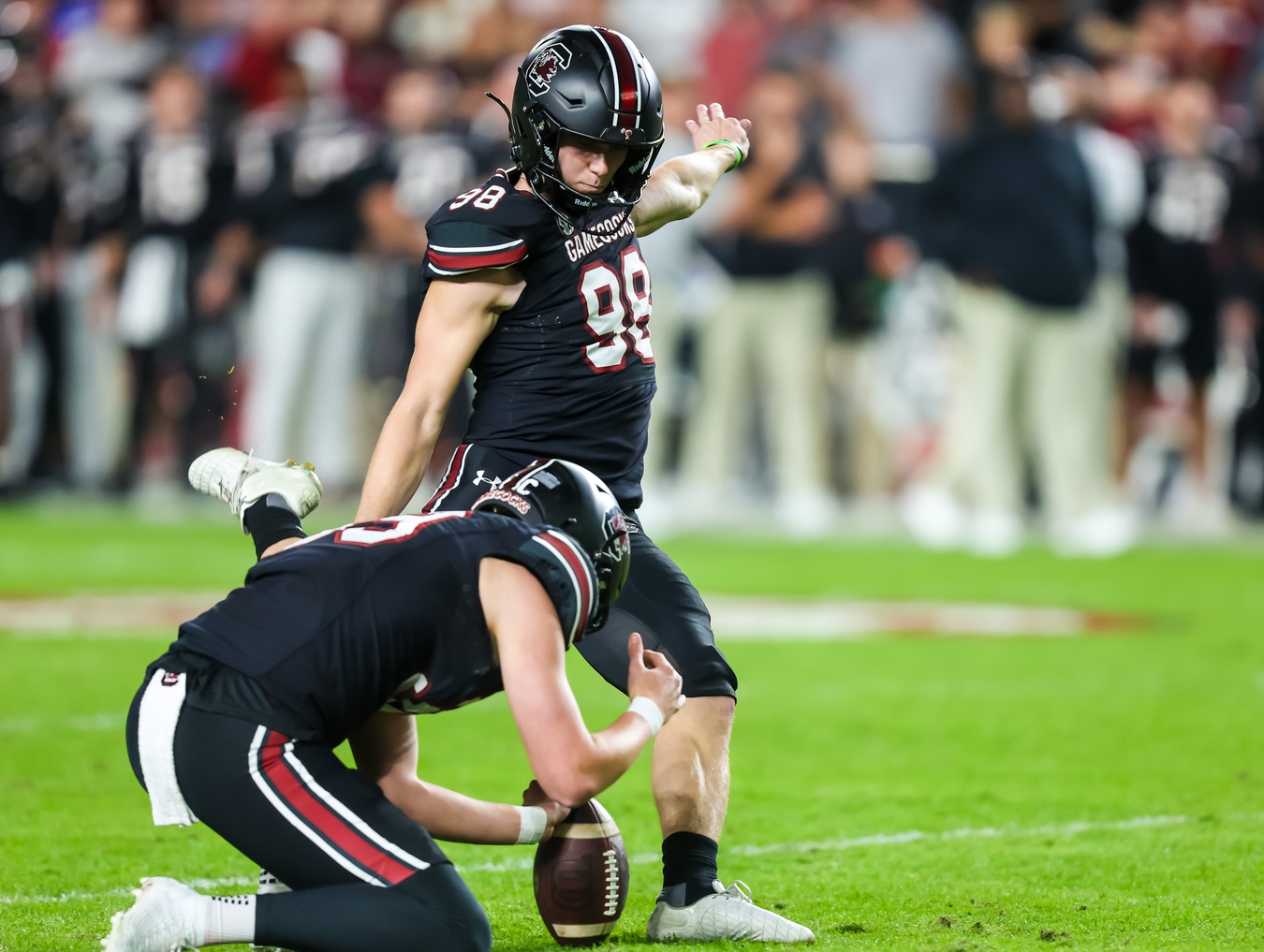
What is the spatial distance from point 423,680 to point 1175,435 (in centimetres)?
1187

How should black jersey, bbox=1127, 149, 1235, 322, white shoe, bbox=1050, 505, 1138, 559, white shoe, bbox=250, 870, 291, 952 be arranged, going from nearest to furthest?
white shoe, bbox=250, 870, 291, 952 < white shoe, bbox=1050, 505, 1138, 559 < black jersey, bbox=1127, 149, 1235, 322

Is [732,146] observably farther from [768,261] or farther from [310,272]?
[310,272]

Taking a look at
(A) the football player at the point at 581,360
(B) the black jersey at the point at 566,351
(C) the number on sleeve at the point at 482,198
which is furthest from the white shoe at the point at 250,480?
(C) the number on sleeve at the point at 482,198

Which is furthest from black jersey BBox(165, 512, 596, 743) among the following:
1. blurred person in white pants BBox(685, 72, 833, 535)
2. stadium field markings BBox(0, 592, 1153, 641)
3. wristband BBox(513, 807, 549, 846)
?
blurred person in white pants BBox(685, 72, 833, 535)

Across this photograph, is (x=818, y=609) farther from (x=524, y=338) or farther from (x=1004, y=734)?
(x=524, y=338)

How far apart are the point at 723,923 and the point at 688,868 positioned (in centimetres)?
16

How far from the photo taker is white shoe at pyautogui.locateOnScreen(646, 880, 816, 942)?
4094 millimetres

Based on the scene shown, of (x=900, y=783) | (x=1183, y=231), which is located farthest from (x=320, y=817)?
(x=1183, y=231)

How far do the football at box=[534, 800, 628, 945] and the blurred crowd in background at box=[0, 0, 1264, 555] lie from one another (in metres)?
8.37

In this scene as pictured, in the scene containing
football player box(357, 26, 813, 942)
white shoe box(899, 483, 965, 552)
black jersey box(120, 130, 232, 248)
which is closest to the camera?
football player box(357, 26, 813, 942)

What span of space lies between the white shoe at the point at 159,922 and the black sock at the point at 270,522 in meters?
0.81

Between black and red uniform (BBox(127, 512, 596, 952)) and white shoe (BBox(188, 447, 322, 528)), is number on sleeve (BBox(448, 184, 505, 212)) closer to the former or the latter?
white shoe (BBox(188, 447, 322, 528))

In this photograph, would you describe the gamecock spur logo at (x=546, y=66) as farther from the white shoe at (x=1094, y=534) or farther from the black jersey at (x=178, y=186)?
the black jersey at (x=178, y=186)

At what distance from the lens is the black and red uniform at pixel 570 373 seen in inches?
173
